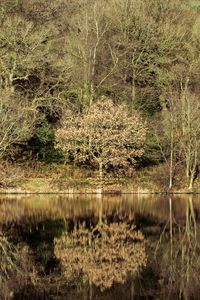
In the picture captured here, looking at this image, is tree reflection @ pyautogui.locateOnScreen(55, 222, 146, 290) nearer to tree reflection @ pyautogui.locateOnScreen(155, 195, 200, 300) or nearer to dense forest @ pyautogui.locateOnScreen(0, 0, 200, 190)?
tree reflection @ pyautogui.locateOnScreen(155, 195, 200, 300)

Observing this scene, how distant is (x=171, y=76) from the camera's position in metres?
44.1

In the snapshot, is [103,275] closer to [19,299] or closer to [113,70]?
[19,299]

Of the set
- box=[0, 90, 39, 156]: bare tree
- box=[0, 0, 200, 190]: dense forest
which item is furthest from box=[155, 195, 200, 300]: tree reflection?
box=[0, 0, 200, 190]: dense forest

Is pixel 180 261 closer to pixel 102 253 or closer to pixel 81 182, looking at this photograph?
pixel 102 253

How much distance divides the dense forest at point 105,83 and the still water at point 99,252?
11.3m

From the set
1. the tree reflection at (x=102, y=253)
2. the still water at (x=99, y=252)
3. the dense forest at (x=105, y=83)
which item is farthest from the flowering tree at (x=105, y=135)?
the tree reflection at (x=102, y=253)

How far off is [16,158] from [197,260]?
2968cm

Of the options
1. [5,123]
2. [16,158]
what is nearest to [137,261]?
[5,123]

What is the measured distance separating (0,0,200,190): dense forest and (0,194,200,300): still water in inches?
446

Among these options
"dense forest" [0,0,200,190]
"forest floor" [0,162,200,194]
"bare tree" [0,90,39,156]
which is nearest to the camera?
"bare tree" [0,90,39,156]

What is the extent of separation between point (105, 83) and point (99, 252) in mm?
30562

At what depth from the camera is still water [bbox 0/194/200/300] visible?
11352 mm

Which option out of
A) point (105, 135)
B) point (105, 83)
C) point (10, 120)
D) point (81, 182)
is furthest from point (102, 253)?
point (105, 83)

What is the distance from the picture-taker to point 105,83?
146 ft
